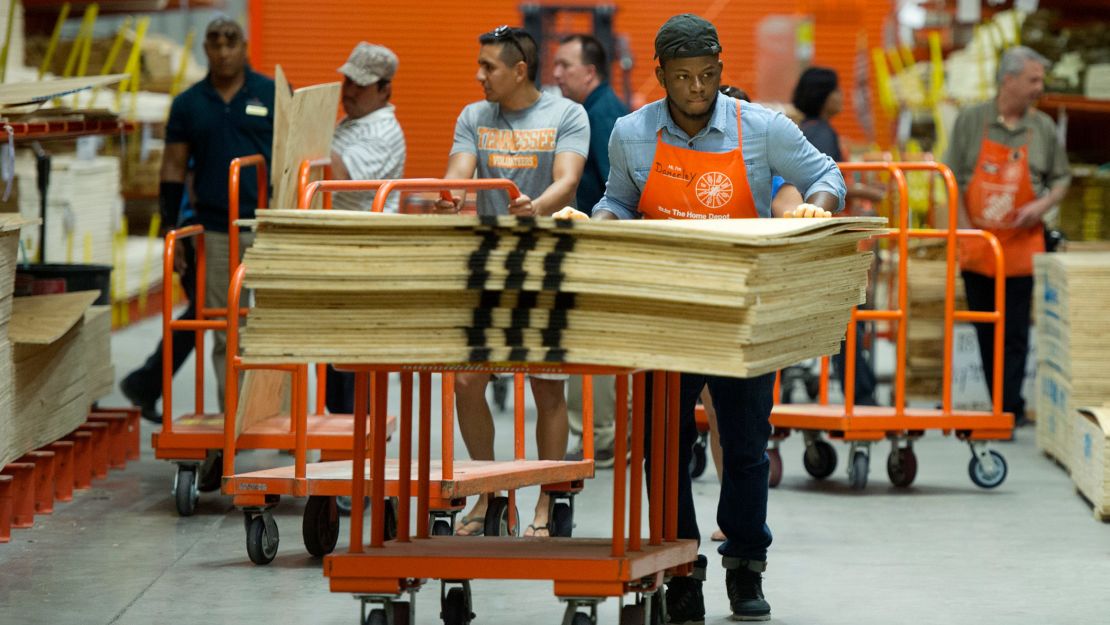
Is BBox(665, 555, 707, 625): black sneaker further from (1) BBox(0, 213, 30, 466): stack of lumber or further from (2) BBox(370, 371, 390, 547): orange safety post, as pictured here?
(1) BBox(0, 213, 30, 466): stack of lumber

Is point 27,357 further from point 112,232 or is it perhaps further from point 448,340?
point 112,232

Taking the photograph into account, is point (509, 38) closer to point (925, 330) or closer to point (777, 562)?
point (777, 562)

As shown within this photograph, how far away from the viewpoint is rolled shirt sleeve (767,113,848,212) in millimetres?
4887

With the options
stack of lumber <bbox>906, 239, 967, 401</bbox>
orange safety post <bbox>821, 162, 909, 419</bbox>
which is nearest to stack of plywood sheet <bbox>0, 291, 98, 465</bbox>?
orange safety post <bbox>821, 162, 909, 419</bbox>

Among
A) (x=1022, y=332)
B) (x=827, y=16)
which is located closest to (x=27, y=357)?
(x=1022, y=332)

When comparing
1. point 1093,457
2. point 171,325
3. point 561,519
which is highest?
point 171,325

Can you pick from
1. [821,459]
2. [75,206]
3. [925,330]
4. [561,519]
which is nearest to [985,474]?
[821,459]

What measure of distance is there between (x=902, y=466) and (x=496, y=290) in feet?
15.6

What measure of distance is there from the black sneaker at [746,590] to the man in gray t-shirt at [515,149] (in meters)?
1.36

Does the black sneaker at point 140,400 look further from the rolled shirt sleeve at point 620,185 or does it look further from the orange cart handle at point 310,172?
the rolled shirt sleeve at point 620,185

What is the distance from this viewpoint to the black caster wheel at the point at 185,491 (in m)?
7.08

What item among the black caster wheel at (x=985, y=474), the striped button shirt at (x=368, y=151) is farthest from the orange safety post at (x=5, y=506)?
the black caster wheel at (x=985, y=474)

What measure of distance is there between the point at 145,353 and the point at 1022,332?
6677mm

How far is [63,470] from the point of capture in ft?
24.4
